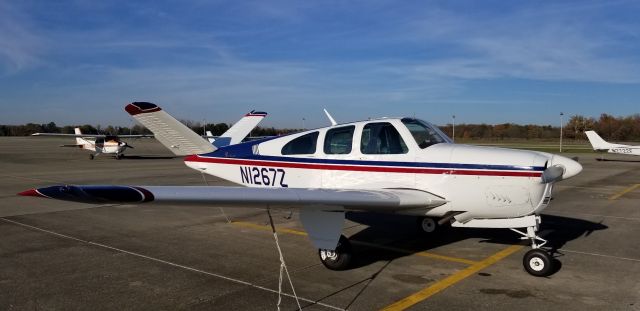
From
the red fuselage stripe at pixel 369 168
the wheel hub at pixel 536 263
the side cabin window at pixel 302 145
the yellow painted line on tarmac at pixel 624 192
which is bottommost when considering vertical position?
the yellow painted line on tarmac at pixel 624 192

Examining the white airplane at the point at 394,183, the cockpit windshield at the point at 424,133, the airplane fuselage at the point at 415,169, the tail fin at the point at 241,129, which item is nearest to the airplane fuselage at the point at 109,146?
the tail fin at the point at 241,129

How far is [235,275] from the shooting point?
562 cm

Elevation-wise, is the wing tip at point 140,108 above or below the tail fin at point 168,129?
above

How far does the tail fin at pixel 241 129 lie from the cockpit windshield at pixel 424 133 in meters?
4.95

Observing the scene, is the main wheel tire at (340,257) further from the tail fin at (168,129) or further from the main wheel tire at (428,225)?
the tail fin at (168,129)

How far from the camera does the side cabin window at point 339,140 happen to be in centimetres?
668

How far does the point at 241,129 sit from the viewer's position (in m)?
10.7

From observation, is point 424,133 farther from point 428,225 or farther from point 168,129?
point 168,129

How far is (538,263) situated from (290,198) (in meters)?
3.21

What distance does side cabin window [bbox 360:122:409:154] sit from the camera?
6344 millimetres

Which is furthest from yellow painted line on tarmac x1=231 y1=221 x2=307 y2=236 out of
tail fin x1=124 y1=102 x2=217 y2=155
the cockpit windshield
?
the cockpit windshield

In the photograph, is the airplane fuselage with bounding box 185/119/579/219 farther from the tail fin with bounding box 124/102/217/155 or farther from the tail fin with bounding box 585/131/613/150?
the tail fin with bounding box 585/131/613/150

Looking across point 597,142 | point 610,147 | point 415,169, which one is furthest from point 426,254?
point 610,147

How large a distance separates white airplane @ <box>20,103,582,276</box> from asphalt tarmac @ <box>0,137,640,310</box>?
56cm
